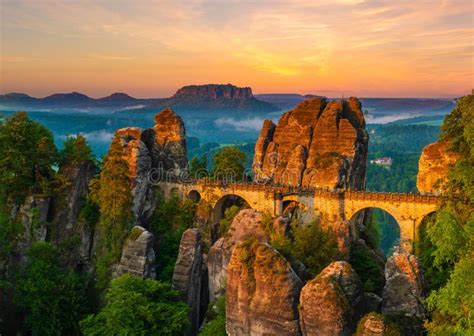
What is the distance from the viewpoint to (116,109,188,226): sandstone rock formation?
5184cm

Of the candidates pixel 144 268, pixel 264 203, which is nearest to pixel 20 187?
pixel 144 268

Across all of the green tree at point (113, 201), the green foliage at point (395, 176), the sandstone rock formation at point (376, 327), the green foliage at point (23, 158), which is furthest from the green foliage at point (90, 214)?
the green foliage at point (395, 176)

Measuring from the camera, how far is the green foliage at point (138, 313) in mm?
33250

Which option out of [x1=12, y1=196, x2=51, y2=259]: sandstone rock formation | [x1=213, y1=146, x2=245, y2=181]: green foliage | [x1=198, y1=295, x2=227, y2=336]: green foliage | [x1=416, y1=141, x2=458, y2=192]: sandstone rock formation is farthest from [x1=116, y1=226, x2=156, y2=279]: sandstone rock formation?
[x1=416, y1=141, x2=458, y2=192]: sandstone rock formation

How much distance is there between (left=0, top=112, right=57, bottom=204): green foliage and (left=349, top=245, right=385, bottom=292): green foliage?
91.4ft

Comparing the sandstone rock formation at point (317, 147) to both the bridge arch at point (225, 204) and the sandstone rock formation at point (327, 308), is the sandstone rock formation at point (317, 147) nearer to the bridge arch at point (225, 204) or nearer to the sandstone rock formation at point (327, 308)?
the bridge arch at point (225, 204)

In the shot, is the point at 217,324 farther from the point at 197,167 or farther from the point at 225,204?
the point at 197,167

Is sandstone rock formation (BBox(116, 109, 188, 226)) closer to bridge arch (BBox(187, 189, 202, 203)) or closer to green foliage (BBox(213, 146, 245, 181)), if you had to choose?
bridge arch (BBox(187, 189, 202, 203))

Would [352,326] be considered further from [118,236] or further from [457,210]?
[118,236]

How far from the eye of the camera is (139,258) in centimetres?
4100

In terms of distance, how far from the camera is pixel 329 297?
2448cm

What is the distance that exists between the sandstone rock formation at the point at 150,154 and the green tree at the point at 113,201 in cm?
239

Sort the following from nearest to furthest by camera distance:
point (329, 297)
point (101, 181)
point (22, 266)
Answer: point (329, 297) < point (22, 266) < point (101, 181)

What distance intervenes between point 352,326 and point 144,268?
2038 centimetres
